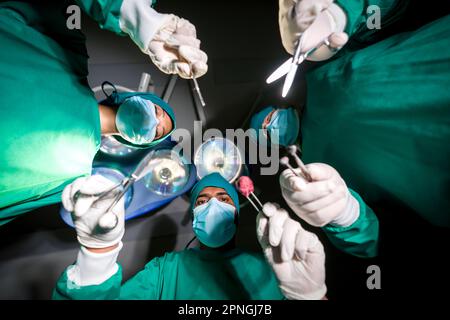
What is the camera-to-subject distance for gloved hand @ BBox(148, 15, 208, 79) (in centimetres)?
75

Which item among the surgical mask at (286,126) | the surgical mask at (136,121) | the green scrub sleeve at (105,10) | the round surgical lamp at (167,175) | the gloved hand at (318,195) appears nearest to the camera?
the gloved hand at (318,195)

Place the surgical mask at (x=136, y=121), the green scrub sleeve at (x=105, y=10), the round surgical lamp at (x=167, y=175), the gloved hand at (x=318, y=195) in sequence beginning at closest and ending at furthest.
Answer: the gloved hand at (x=318, y=195) → the green scrub sleeve at (x=105, y=10) → the surgical mask at (x=136, y=121) → the round surgical lamp at (x=167, y=175)

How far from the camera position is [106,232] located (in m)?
0.69

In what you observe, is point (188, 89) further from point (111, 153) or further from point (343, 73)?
point (343, 73)

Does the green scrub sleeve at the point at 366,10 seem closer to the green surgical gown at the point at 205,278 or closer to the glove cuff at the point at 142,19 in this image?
the glove cuff at the point at 142,19

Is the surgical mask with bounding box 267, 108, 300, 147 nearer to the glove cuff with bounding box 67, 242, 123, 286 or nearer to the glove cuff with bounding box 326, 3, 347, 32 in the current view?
the glove cuff with bounding box 326, 3, 347, 32

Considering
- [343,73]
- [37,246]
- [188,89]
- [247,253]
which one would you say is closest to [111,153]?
[188,89]

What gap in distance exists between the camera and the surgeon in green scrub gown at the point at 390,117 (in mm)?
624

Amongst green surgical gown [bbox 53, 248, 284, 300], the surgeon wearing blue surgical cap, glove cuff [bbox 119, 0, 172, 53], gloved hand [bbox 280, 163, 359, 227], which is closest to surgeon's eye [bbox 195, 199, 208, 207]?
green surgical gown [bbox 53, 248, 284, 300]

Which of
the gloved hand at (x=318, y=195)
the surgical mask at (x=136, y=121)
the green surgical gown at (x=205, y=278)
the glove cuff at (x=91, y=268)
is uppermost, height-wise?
the surgical mask at (x=136, y=121)

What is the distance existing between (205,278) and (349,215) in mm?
754

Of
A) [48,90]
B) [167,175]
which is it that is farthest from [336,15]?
[167,175]

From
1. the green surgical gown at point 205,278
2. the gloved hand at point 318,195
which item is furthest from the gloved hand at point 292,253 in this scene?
the green surgical gown at point 205,278

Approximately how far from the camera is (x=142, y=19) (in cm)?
74
